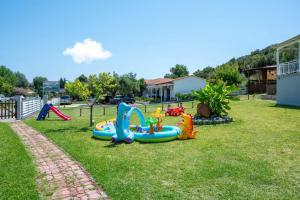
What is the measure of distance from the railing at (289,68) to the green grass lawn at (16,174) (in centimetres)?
1826

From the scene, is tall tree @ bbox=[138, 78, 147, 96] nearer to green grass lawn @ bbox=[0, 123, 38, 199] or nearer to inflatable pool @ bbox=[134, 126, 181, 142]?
inflatable pool @ bbox=[134, 126, 181, 142]

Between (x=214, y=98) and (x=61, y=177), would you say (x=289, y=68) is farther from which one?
(x=61, y=177)

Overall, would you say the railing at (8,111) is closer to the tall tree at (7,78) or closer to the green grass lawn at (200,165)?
the green grass lawn at (200,165)

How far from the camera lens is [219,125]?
13.0 metres

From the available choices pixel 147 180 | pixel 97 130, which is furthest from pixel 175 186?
pixel 97 130

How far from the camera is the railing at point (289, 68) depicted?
20.0 meters

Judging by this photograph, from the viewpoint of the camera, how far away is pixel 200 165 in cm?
635

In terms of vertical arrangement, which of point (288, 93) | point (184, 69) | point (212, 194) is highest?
point (184, 69)

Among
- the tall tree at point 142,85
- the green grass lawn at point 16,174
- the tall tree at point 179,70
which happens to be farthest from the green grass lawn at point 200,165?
the tall tree at point 179,70

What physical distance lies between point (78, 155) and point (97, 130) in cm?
305

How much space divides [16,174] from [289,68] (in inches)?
793

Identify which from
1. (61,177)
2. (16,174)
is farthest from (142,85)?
(61,177)

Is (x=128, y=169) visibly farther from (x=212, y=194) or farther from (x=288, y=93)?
(x=288, y=93)

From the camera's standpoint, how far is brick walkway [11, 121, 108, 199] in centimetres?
488
